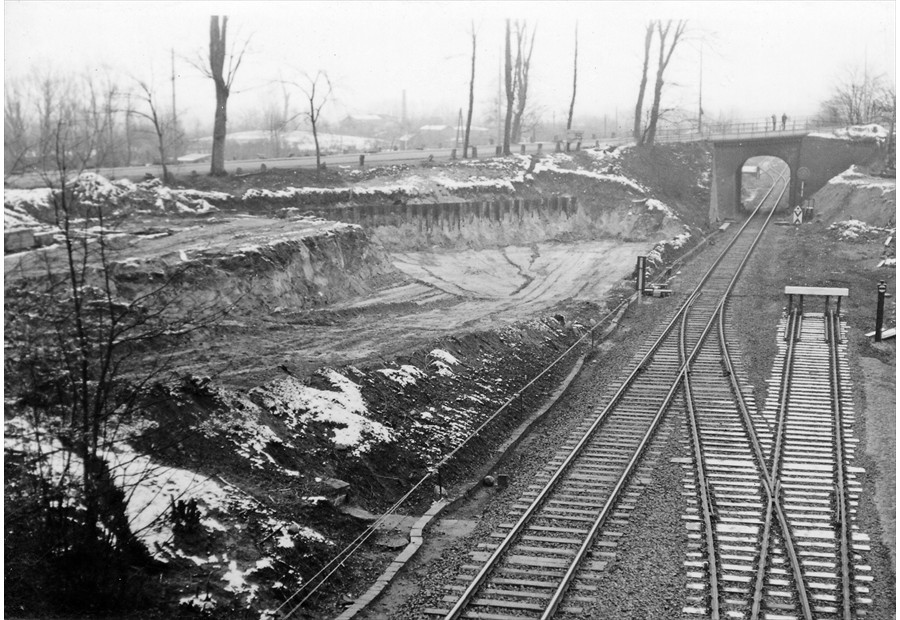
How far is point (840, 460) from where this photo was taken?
16109mm

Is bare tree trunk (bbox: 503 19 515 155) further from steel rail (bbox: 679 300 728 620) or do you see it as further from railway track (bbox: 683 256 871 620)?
steel rail (bbox: 679 300 728 620)

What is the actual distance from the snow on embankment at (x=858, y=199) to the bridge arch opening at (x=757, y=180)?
5187 millimetres

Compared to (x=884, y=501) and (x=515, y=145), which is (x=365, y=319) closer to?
(x=884, y=501)

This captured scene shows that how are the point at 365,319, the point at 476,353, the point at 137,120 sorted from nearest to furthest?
the point at 476,353
the point at 365,319
the point at 137,120

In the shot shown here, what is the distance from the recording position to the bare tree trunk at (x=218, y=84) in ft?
110

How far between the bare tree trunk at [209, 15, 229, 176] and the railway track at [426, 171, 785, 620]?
819 inches

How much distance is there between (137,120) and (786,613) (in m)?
31.5

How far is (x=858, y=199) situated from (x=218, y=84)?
32.2 m

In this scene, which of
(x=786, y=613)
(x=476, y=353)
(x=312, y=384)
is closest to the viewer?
(x=786, y=613)

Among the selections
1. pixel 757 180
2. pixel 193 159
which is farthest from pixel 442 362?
pixel 757 180

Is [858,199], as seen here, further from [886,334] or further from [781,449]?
[781,449]

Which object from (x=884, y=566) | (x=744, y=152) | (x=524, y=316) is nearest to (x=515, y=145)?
(x=744, y=152)

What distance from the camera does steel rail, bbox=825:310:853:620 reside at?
37.7ft

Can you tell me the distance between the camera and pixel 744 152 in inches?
2271
